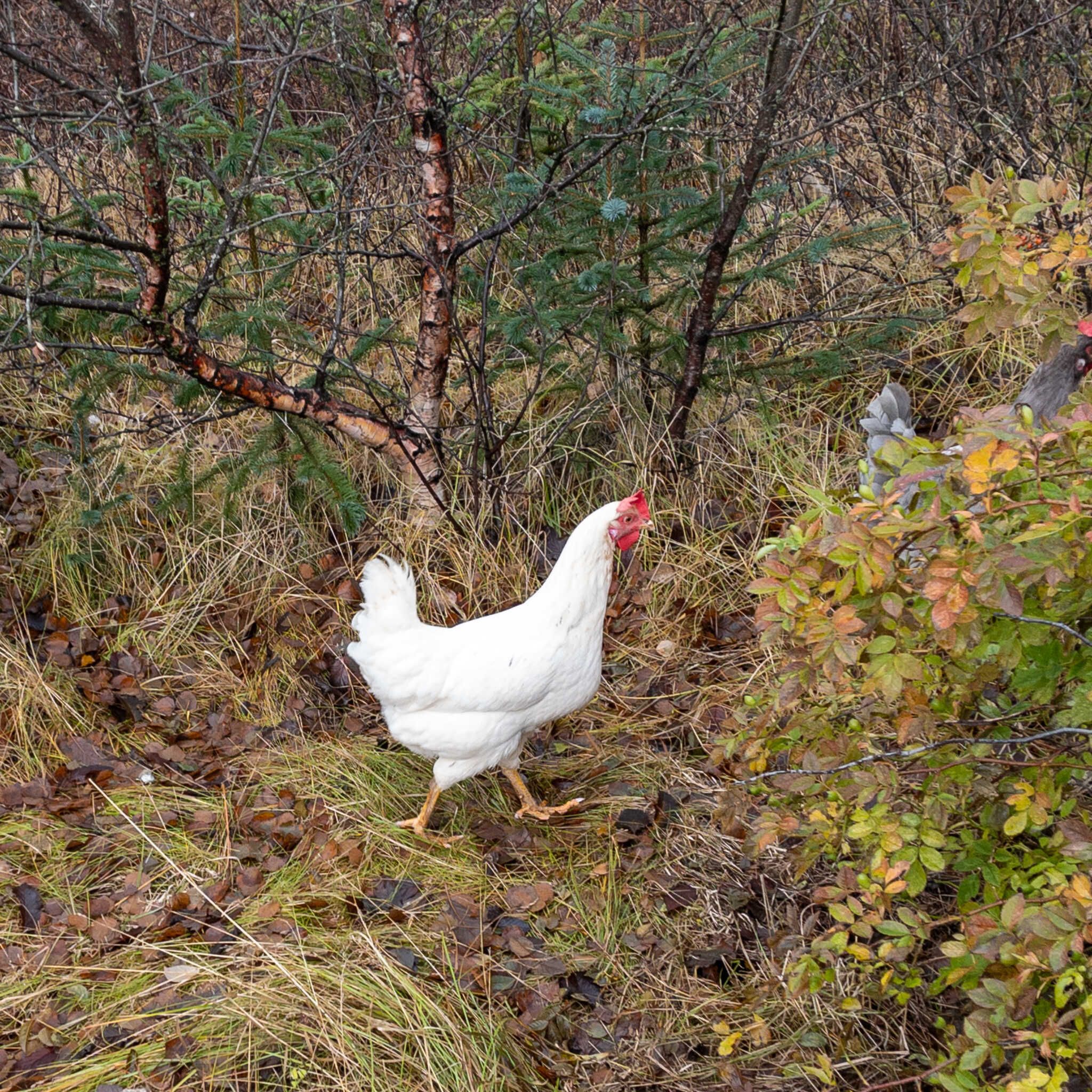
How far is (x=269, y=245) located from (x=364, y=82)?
1.07 m

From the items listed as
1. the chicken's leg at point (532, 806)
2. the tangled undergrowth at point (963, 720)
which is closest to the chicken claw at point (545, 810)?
the chicken's leg at point (532, 806)

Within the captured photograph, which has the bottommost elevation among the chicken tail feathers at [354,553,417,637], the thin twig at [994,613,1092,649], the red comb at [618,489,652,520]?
the chicken tail feathers at [354,553,417,637]

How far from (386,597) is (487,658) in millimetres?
382

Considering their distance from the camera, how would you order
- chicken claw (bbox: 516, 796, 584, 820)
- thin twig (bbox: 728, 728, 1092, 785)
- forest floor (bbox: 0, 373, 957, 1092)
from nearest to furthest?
thin twig (bbox: 728, 728, 1092, 785) < forest floor (bbox: 0, 373, 957, 1092) < chicken claw (bbox: 516, 796, 584, 820)

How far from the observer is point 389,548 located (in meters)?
4.67

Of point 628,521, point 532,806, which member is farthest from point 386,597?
point 532,806

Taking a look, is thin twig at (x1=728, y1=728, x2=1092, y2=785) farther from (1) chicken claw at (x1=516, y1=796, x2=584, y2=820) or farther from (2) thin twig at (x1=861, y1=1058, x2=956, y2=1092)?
(1) chicken claw at (x1=516, y1=796, x2=584, y2=820)

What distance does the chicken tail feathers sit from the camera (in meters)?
3.42

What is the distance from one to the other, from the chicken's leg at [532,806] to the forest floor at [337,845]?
5cm

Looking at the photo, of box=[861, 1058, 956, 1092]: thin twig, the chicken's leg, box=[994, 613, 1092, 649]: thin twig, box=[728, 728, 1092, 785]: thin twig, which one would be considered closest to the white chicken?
the chicken's leg

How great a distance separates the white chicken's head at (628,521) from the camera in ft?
11.7

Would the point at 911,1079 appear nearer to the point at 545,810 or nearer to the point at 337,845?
the point at 545,810

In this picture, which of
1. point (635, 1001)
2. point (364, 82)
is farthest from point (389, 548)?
point (364, 82)

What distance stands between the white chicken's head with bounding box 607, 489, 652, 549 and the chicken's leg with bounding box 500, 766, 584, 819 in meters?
0.91
